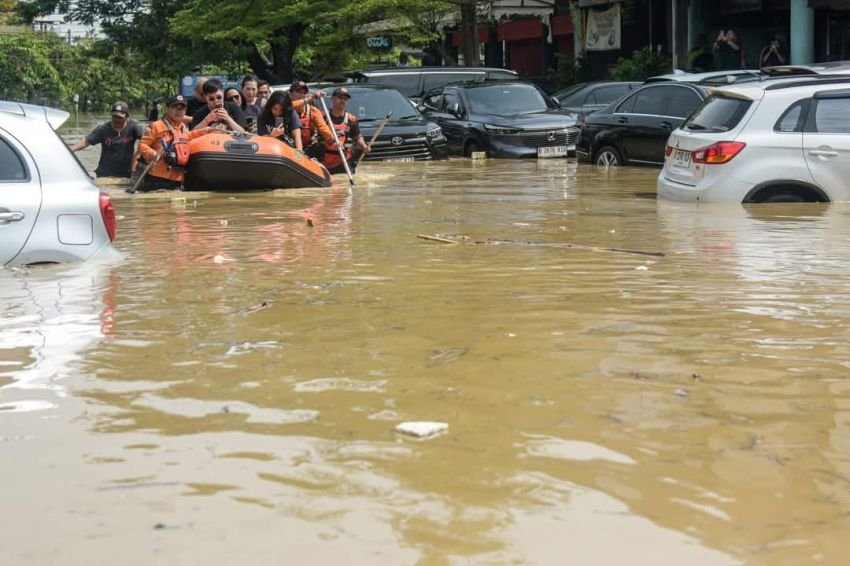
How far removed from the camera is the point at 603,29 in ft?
127

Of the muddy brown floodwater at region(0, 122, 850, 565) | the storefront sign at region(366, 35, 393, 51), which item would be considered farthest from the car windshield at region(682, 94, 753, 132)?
the storefront sign at region(366, 35, 393, 51)

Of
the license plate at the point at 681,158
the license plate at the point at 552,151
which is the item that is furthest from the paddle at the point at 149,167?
the license plate at the point at 552,151

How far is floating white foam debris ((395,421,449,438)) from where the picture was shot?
5156 millimetres

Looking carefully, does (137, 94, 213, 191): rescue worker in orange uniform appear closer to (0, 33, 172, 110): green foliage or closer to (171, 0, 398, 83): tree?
(171, 0, 398, 83): tree

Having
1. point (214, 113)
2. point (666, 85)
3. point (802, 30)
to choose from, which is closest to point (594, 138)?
point (666, 85)

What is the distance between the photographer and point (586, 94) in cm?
2720

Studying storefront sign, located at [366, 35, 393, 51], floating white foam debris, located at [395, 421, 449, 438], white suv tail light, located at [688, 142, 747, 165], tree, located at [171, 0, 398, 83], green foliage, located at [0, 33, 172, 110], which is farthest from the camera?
green foliage, located at [0, 33, 172, 110]

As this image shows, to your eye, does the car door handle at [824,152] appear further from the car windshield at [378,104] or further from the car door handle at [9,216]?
the car windshield at [378,104]

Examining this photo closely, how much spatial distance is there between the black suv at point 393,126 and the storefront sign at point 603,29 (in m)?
15.2

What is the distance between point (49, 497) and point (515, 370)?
2.35m

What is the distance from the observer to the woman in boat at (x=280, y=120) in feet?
58.2

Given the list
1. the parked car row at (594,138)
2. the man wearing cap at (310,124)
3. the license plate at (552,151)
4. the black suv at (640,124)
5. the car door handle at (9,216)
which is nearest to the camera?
the car door handle at (9,216)

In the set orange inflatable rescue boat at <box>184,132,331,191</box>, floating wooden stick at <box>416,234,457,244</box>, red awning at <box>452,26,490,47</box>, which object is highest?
red awning at <box>452,26,490,47</box>

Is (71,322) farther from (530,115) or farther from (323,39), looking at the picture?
(323,39)
